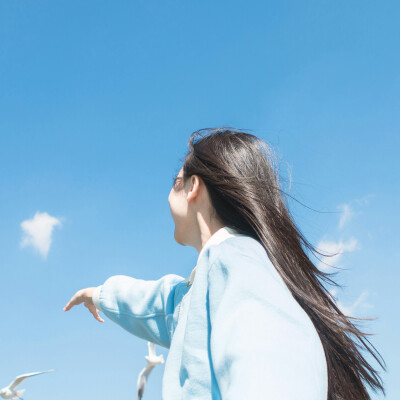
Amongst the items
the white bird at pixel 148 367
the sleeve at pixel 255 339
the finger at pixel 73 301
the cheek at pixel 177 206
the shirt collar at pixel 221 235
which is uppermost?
the cheek at pixel 177 206

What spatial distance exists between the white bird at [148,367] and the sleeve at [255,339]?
778mm

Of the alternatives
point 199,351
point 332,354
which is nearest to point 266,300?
point 199,351

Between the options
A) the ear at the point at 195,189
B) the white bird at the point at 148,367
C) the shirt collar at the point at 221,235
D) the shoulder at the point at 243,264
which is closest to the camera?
the shoulder at the point at 243,264

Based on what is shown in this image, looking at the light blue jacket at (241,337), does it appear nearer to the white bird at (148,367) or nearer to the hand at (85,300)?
the white bird at (148,367)

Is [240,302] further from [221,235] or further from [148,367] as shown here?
[148,367]

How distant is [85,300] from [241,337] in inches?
53.1

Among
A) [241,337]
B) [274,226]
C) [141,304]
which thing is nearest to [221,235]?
[274,226]

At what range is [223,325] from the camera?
4.18 ft

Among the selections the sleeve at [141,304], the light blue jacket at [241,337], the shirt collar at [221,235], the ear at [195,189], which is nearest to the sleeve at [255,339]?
the light blue jacket at [241,337]

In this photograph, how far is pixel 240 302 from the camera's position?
131 cm

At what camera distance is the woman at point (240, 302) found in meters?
1.17

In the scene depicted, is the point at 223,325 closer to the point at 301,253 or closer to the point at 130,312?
the point at 301,253

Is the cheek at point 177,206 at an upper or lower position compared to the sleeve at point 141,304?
upper

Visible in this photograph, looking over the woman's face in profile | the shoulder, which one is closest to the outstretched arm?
the woman's face in profile
